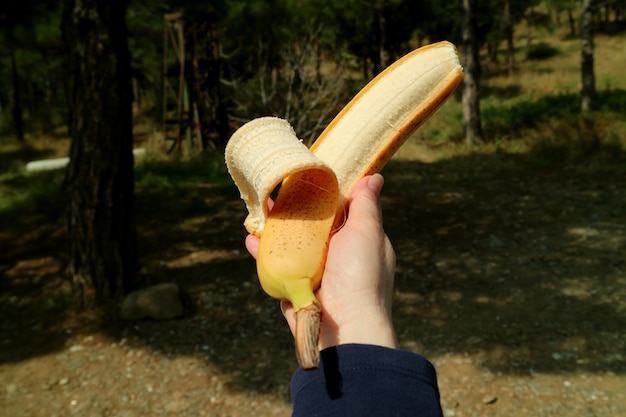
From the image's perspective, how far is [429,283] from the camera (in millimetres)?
4938

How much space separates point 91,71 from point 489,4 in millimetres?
19971

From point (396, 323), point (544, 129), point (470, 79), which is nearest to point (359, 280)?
point (396, 323)

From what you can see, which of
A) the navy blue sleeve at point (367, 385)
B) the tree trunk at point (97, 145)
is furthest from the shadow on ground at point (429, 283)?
the navy blue sleeve at point (367, 385)

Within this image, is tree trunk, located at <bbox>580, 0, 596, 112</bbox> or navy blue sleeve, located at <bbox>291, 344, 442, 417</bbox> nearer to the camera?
navy blue sleeve, located at <bbox>291, 344, 442, 417</bbox>

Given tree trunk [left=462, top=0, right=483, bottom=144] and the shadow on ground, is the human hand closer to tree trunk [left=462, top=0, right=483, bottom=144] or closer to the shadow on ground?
the shadow on ground

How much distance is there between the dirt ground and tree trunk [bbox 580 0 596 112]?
6.45 m

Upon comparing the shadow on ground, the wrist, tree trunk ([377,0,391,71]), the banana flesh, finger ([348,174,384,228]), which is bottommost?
the shadow on ground

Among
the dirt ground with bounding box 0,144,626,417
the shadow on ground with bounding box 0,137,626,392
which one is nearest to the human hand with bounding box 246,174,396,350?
the dirt ground with bounding box 0,144,626,417

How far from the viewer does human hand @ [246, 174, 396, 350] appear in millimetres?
1404

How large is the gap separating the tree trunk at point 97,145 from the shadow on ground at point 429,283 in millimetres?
523

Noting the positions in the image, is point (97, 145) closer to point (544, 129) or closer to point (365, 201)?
point (365, 201)

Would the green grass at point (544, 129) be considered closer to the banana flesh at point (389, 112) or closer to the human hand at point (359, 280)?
the banana flesh at point (389, 112)

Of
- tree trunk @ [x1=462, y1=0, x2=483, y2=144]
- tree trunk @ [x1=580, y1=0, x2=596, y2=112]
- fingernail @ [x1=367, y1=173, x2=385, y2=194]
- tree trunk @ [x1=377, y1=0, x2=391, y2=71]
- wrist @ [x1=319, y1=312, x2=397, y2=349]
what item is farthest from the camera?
tree trunk @ [x1=377, y1=0, x2=391, y2=71]

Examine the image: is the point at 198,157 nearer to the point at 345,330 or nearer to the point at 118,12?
the point at 118,12
